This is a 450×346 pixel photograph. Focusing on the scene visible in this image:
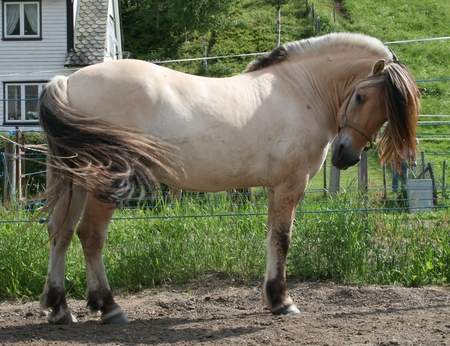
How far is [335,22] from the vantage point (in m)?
35.2

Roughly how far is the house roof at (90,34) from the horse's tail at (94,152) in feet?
60.2

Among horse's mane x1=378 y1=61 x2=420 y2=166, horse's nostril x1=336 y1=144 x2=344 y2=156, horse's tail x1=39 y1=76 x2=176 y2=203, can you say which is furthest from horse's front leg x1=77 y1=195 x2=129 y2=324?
horse's mane x1=378 y1=61 x2=420 y2=166

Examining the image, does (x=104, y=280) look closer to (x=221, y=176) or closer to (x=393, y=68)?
(x=221, y=176)

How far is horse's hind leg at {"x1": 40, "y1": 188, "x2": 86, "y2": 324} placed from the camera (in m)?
4.18

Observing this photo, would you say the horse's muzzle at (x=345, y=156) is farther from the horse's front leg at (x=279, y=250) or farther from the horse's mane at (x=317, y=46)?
the horse's mane at (x=317, y=46)

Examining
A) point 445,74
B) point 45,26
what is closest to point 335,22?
point 445,74

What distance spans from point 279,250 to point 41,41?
68.1 ft

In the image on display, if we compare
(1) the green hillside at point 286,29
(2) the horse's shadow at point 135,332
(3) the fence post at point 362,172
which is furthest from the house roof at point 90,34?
(2) the horse's shadow at point 135,332

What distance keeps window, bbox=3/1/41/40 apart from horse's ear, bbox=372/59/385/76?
68.9ft

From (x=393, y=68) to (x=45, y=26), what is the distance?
2097cm

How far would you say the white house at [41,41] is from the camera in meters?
22.3

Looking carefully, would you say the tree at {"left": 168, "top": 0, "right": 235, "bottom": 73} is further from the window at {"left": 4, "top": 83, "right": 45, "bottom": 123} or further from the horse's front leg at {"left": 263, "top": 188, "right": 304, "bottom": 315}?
the horse's front leg at {"left": 263, "top": 188, "right": 304, "bottom": 315}

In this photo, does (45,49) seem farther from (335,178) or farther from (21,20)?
(335,178)

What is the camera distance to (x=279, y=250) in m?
4.56
